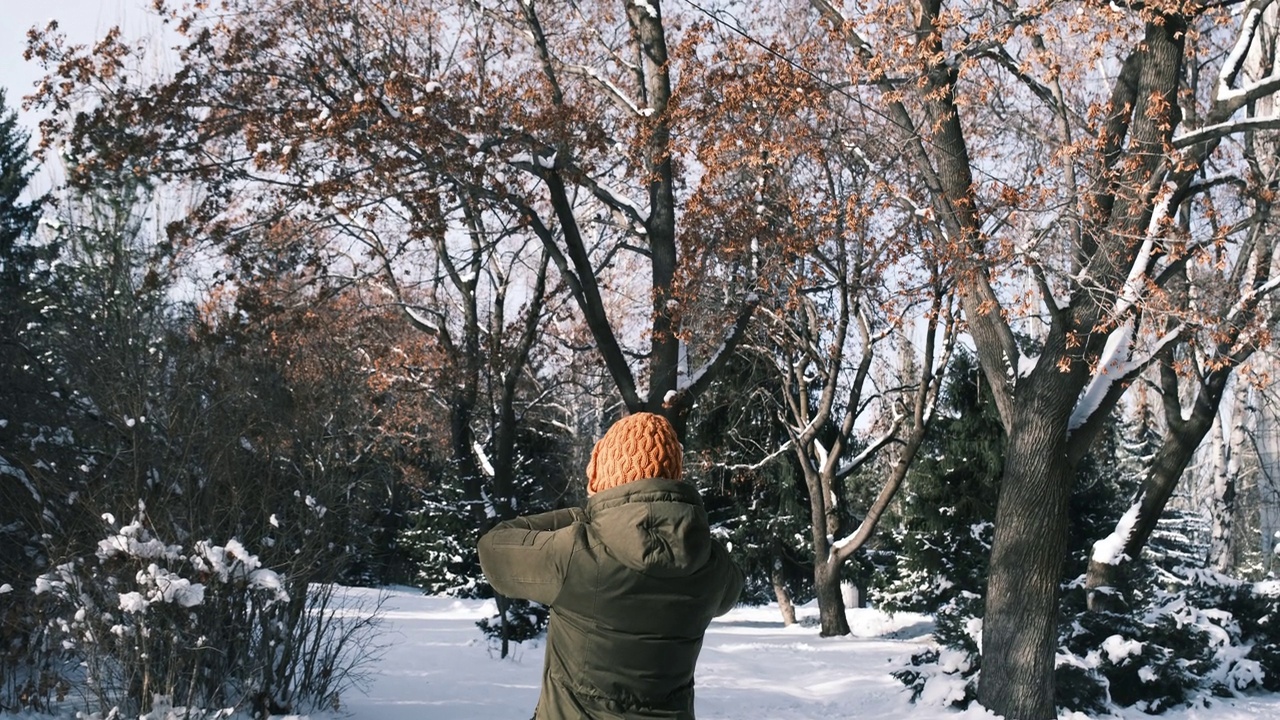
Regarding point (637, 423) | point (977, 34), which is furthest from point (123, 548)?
point (977, 34)

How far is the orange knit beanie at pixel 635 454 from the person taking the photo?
9.09ft

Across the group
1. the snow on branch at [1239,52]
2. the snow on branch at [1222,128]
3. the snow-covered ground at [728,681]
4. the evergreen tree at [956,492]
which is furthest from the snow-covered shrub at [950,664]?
the evergreen tree at [956,492]

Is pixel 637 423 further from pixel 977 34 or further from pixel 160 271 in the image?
pixel 160 271

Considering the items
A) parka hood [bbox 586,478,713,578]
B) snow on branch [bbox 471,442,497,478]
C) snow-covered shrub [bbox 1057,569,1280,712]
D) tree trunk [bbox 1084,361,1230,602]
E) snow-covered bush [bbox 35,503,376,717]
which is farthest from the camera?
snow on branch [bbox 471,442,497,478]

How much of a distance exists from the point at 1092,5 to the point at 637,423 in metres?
7.39

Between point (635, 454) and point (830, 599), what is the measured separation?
15.6 m

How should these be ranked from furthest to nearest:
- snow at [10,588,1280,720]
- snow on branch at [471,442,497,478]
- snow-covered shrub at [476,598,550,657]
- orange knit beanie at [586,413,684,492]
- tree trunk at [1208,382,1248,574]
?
tree trunk at [1208,382,1248,574] < snow on branch at [471,442,497,478] < snow-covered shrub at [476,598,550,657] < snow at [10,588,1280,720] < orange knit beanie at [586,413,684,492]

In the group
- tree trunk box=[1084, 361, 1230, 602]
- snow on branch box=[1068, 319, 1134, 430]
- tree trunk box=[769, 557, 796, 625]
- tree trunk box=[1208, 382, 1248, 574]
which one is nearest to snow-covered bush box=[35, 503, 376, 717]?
snow on branch box=[1068, 319, 1134, 430]

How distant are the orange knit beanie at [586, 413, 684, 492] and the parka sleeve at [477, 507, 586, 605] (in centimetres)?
13

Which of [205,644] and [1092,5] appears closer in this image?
[205,644]

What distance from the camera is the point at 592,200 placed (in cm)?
1598

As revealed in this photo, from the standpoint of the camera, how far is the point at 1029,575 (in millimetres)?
8836

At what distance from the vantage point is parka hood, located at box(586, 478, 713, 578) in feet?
8.73

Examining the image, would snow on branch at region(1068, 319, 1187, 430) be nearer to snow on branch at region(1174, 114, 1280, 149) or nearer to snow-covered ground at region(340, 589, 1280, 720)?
snow on branch at region(1174, 114, 1280, 149)
